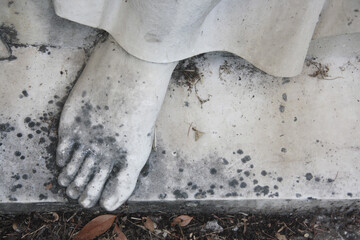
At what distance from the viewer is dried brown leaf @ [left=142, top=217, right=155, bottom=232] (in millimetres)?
1252

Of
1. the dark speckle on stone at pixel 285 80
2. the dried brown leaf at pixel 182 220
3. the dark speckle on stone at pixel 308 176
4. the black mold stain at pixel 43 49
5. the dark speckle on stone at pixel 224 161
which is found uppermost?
the dark speckle on stone at pixel 285 80

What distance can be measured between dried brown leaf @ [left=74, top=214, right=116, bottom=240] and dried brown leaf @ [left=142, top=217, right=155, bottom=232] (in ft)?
0.32

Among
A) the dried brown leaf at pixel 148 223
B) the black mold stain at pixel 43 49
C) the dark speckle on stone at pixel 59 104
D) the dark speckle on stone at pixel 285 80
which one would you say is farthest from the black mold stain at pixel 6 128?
the dark speckle on stone at pixel 285 80

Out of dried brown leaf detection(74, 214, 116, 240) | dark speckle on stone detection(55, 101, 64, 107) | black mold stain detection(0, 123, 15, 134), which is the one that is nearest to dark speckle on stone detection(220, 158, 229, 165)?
dried brown leaf detection(74, 214, 116, 240)

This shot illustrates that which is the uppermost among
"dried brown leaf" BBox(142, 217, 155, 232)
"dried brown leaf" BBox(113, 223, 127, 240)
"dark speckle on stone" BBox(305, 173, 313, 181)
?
"dark speckle on stone" BBox(305, 173, 313, 181)

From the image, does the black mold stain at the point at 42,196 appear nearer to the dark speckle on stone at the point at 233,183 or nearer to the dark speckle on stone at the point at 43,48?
the dark speckle on stone at the point at 43,48

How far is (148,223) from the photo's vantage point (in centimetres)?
125

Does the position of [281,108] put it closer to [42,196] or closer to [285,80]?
[285,80]

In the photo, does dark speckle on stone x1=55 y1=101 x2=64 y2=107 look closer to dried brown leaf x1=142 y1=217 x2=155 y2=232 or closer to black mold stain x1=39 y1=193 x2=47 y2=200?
black mold stain x1=39 y1=193 x2=47 y2=200

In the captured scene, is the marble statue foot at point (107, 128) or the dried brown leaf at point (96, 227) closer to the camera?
the marble statue foot at point (107, 128)

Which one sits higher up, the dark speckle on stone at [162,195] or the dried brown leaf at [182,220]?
the dark speckle on stone at [162,195]

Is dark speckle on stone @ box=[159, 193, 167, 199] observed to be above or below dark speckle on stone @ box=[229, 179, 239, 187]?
below

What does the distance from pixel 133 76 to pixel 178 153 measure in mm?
274

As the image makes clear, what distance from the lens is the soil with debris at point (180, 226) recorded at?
120 centimetres
